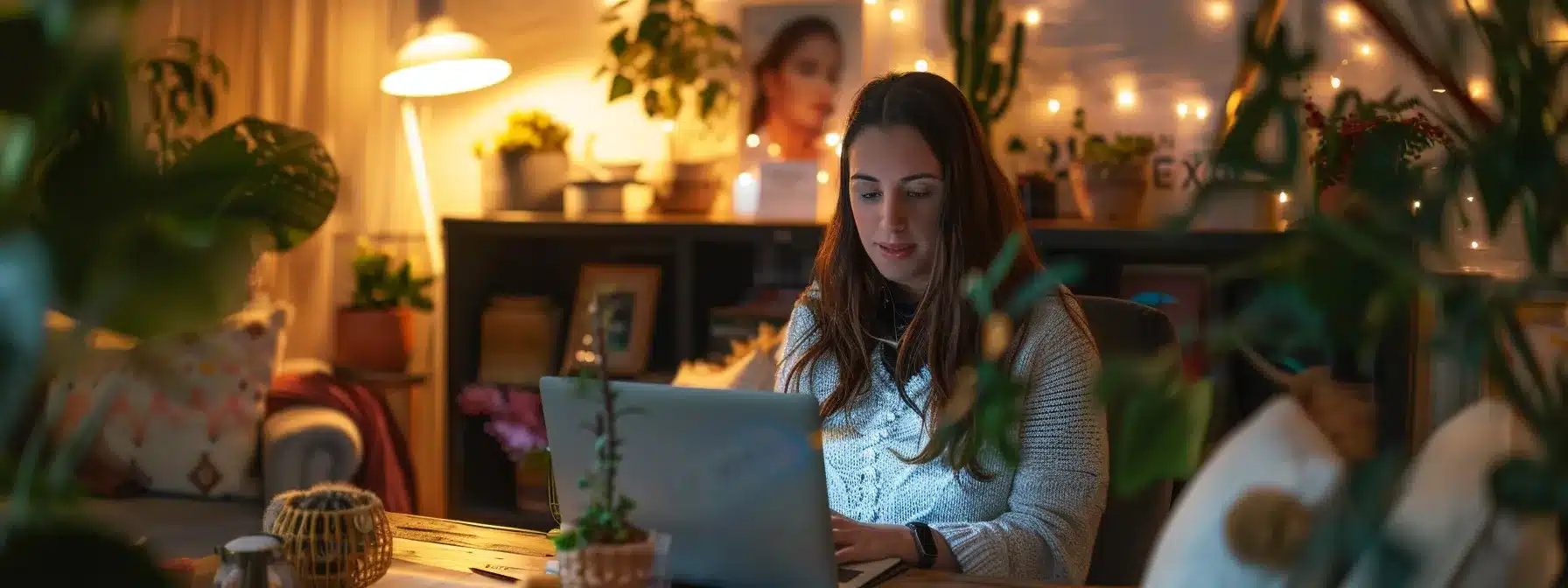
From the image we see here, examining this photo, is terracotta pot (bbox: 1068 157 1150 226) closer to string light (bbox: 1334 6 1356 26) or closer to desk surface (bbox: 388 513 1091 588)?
string light (bbox: 1334 6 1356 26)

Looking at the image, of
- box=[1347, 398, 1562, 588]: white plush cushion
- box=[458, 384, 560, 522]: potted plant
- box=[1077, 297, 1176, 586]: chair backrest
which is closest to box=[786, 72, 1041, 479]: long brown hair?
box=[1077, 297, 1176, 586]: chair backrest

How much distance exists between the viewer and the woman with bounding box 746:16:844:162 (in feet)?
11.7

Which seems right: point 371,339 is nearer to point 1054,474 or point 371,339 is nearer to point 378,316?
point 378,316

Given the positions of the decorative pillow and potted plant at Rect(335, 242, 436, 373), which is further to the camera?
potted plant at Rect(335, 242, 436, 373)

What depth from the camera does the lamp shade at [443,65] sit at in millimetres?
3584

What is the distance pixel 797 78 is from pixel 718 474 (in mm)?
2434

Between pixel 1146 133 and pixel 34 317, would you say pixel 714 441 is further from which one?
pixel 1146 133

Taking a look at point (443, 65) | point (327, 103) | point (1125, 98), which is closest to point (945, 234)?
point (1125, 98)

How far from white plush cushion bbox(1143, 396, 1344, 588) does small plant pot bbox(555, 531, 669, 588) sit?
1.32 ft

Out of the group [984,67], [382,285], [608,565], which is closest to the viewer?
[608,565]

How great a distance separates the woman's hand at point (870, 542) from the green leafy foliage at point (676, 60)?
2.19m

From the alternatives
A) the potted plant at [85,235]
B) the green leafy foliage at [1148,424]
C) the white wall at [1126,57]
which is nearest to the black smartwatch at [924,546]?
the green leafy foliage at [1148,424]

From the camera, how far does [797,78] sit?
11.7ft

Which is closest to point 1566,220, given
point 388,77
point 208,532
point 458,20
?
point 208,532
